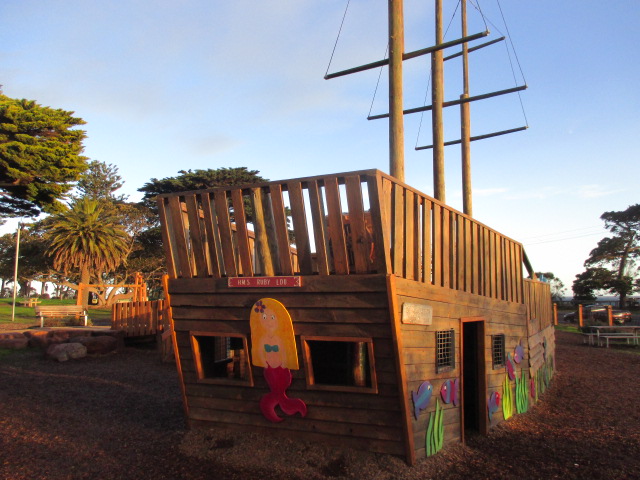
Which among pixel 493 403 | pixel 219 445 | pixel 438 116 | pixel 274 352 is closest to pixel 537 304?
pixel 493 403

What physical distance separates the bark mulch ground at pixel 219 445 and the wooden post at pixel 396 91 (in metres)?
4.73

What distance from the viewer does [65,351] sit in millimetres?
16078

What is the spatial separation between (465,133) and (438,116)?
319 centimetres

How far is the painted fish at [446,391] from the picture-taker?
7.09 meters

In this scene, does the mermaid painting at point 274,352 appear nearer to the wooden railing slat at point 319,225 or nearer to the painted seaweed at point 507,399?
the wooden railing slat at point 319,225

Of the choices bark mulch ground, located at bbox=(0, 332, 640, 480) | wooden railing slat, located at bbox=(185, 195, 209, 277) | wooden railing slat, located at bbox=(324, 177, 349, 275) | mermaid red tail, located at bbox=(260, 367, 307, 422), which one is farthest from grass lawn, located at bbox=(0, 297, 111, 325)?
wooden railing slat, located at bbox=(324, 177, 349, 275)

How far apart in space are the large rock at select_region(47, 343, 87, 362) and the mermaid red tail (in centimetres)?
1148

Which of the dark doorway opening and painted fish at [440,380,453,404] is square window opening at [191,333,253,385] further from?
the dark doorway opening

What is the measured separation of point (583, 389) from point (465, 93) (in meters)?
9.08

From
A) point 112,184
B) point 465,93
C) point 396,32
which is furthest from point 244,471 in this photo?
point 112,184

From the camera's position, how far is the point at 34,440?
306 inches

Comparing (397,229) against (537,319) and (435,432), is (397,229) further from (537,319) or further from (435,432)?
(537,319)

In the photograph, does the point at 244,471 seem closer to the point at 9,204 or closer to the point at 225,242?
the point at 225,242

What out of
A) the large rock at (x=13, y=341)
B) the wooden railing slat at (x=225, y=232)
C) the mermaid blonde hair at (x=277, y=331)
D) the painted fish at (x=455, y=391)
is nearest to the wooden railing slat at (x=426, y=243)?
the painted fish at (x=455, y=391)
